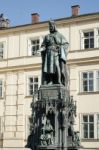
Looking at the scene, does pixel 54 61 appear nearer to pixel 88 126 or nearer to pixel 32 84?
pixel 88 126

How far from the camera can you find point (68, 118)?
43.1ft

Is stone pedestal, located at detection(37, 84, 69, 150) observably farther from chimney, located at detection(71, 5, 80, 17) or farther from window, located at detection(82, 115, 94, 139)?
chimney, located at detection(71, 5, 80, 17)

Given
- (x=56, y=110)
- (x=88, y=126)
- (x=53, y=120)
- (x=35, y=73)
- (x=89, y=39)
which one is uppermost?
(x=89, y=39)

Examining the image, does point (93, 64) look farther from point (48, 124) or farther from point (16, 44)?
point (48, 124)

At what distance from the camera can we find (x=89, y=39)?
30.5 meters

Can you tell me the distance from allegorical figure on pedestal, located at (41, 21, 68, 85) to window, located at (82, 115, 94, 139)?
51.9ft

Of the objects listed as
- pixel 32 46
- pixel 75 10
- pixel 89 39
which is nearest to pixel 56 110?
pixel 89 39

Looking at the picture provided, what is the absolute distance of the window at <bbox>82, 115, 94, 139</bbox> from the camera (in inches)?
1127

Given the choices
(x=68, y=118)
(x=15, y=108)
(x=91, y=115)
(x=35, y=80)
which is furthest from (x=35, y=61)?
(x=68, y=118)

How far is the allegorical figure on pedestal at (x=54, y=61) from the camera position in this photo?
13.3 m

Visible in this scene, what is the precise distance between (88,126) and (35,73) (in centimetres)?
596

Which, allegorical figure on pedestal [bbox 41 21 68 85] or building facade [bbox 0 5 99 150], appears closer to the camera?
allegorical figure on pedestal [bbox 41 21 68 85]

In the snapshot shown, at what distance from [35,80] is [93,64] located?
4.77 m

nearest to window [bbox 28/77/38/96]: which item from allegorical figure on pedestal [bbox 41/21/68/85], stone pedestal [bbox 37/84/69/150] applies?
allegorical figure on pedestal [bbox 41/21/68/85]
